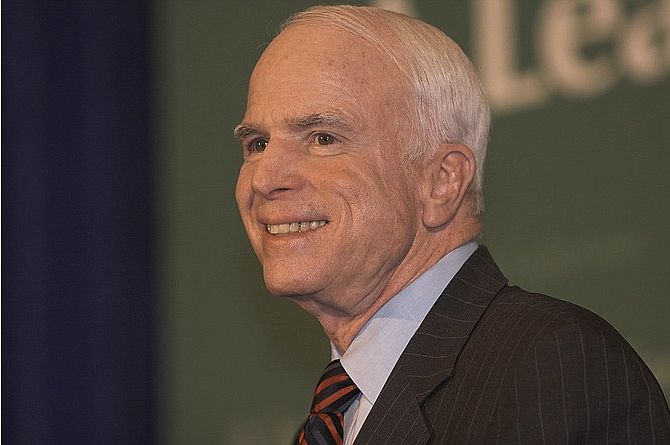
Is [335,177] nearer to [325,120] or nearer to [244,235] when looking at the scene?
[325,120]

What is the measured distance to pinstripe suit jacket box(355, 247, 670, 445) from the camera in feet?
5.40

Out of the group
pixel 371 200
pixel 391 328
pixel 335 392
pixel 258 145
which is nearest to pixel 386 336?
pixel 391 328

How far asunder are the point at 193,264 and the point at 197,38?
898 mm

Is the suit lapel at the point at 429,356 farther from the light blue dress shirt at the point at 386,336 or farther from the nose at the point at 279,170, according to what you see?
the nose at the point at 279,170

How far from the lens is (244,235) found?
159 inches

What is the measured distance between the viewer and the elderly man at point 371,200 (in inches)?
80.1

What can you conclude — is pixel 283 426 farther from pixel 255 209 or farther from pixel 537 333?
pixel 537 333

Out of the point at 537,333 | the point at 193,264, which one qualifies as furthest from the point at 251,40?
the point at 537,333

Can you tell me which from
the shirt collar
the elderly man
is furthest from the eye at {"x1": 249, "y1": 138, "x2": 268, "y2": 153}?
the shirt collar

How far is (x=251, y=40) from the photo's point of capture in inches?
163

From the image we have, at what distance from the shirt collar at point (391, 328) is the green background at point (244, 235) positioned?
3.11 ft

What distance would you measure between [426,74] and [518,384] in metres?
0.71

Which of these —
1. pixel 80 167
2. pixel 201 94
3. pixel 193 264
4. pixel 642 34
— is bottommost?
pixel 193 264

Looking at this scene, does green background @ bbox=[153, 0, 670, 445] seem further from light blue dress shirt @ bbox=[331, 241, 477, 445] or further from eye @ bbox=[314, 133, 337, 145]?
eye @ bbox=[314, 133, 337, 145]
